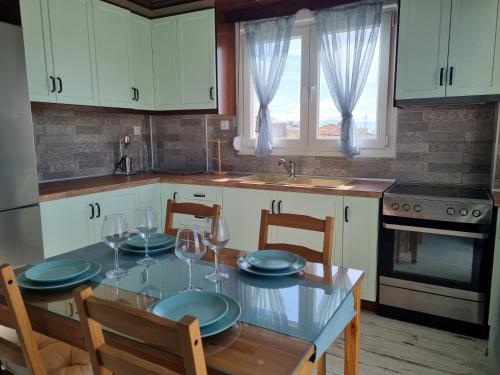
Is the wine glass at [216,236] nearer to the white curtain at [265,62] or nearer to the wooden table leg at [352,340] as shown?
the wooden table leg at [352,340]

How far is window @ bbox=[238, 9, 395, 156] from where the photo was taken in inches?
117

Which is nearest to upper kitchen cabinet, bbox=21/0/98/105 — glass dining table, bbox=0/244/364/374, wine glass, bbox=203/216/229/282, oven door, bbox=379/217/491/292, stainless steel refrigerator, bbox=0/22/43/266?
stainless steel refrigerator, bbox=0/22/43/266

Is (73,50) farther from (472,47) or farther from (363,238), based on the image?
(472,47)

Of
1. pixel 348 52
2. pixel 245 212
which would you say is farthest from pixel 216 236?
pixel 348 52

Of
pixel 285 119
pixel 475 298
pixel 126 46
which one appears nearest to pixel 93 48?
pixel 126 46

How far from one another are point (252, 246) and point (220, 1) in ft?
6.85

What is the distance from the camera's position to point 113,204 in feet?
9.55

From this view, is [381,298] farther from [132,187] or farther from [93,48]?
[93,48]

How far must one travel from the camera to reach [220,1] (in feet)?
10.4

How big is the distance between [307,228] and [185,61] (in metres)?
2.30

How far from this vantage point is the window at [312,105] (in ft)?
9.73

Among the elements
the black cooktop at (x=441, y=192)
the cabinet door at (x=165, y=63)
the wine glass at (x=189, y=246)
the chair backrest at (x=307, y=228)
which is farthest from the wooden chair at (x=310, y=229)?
the cabinet door at (x=165, y=63)

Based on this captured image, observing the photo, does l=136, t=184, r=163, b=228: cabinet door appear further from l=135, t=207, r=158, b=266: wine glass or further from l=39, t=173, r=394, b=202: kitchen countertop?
l=135, t=207, r=158, b=266: wine glass

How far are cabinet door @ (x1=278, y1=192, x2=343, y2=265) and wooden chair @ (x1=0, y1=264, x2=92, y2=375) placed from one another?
5.70ft
